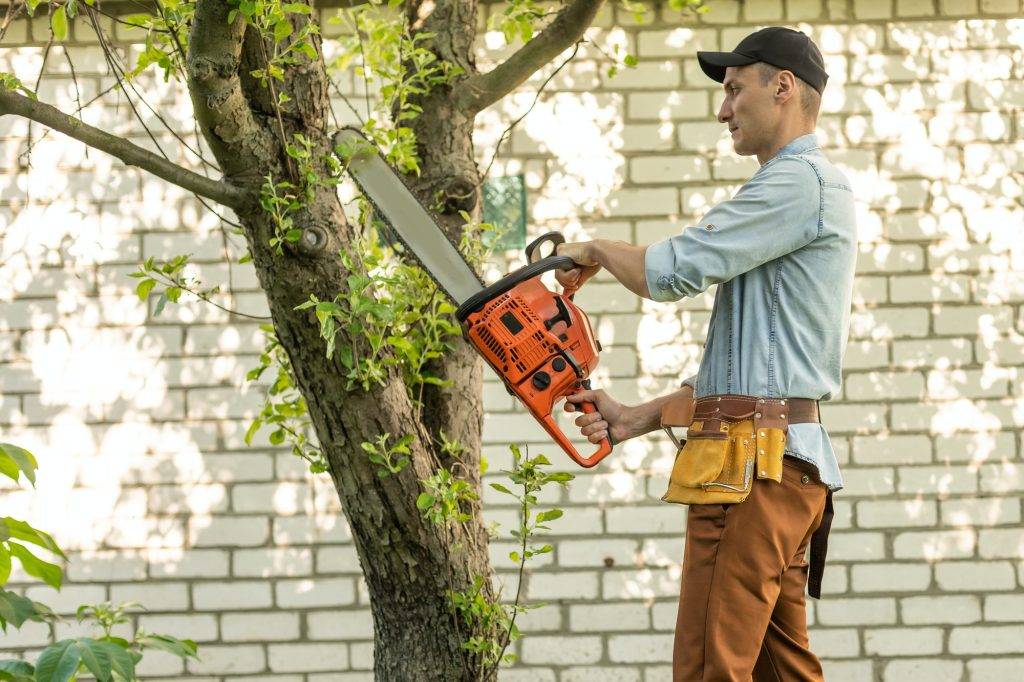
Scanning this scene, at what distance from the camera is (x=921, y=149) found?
4.60 metres

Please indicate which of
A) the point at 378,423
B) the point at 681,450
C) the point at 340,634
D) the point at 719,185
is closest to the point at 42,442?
the point at 340,634

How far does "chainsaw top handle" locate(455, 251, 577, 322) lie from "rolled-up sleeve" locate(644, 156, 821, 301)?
0.22 m

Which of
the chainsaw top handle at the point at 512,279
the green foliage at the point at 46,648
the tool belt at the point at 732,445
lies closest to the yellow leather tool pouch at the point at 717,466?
the tool belt at the point at 732,445

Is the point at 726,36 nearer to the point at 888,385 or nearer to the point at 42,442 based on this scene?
Answer: the point at 888,385

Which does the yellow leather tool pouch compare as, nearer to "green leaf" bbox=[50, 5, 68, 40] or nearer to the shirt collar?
the shirt collar

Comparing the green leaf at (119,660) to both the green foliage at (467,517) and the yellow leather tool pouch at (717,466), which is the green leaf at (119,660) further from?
the yellow leather tool pouch at (717,466)

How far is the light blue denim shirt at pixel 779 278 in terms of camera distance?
7.12ft

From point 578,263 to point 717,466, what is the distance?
0.50 meters

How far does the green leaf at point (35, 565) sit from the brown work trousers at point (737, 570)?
1.13 meters

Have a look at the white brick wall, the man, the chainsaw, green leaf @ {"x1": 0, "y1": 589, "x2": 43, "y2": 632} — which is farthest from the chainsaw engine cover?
the white brick wall

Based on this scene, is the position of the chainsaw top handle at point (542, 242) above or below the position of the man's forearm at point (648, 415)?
above

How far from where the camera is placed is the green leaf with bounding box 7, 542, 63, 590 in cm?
188

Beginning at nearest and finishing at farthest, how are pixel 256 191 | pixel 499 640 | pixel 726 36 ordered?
pixel 256 191
pixel 499 640
pixel 726 36

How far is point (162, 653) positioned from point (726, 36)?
10.8 feet
